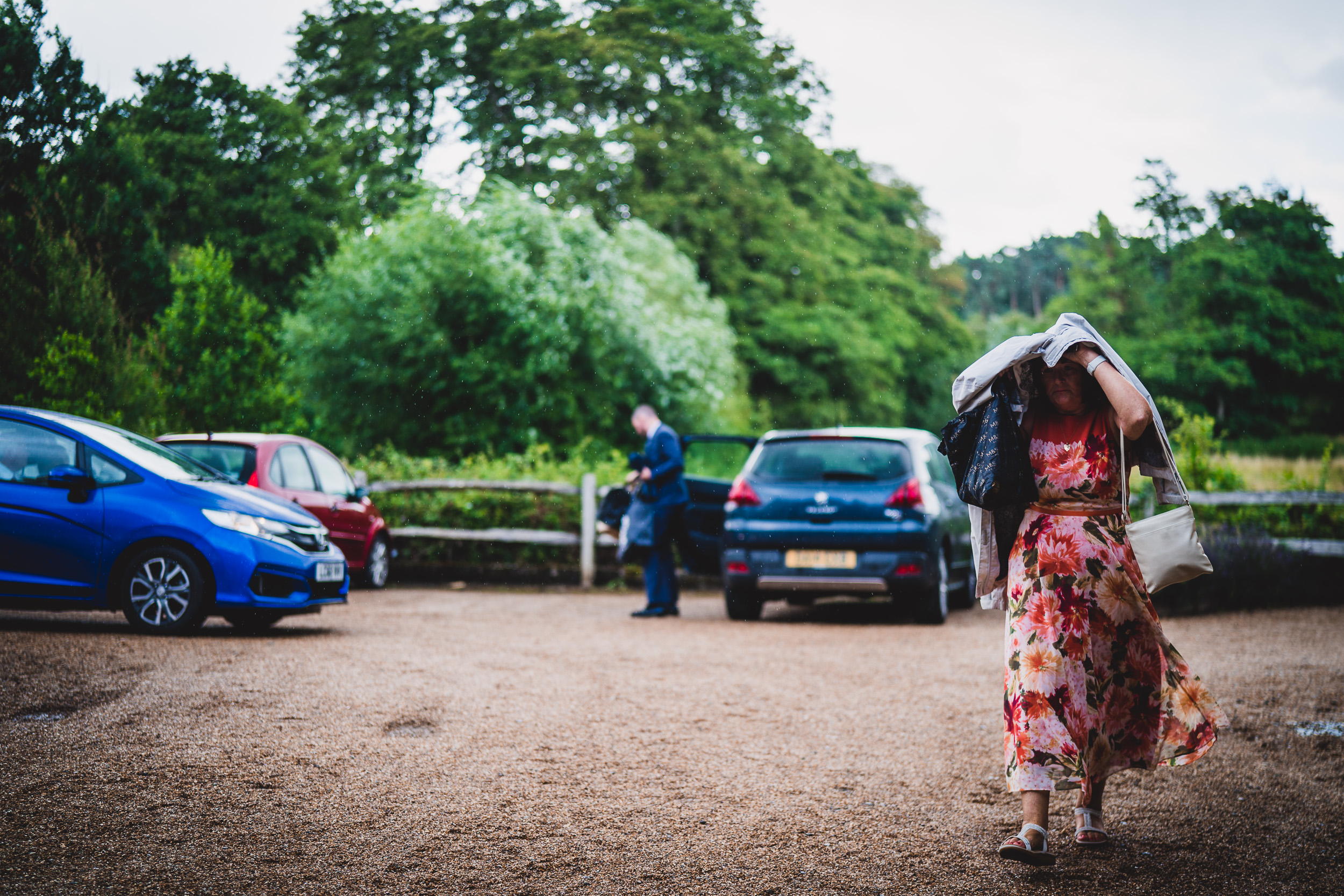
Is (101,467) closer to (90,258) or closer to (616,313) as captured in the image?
(90,258)

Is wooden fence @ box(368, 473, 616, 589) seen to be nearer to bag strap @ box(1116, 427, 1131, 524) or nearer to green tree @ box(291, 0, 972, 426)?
bag strap @ box(1116, 427, 1131, 524)

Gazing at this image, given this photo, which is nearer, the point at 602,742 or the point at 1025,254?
the point at 602,742

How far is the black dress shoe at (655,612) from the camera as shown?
1203 centimetres

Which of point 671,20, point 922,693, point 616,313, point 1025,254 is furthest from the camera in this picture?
point 1025,254

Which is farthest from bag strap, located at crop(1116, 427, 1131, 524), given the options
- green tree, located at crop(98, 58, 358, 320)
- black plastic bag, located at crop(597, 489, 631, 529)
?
green tree, located at crop(98, 58, 358, 320)

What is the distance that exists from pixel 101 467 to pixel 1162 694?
742 centimetres

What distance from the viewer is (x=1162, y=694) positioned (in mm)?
4324

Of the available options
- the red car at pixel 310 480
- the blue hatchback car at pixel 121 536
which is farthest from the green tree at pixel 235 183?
the blue hatchback car at pixel 121 536

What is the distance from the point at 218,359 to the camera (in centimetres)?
1914

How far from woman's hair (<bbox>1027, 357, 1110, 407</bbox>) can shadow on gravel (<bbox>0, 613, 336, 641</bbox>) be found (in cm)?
648

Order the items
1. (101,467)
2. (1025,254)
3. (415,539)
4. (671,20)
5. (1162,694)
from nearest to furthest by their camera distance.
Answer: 1. (1162,694)
2. (101,467)
3. (415,539)
4. (671,20)
5. (1025,254)

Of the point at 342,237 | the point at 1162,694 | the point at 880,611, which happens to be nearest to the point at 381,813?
the point at 1162,694

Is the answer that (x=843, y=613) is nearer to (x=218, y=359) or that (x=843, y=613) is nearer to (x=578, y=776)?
(x=578, y=776)

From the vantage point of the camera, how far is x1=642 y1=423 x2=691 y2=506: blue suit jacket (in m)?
12.0
